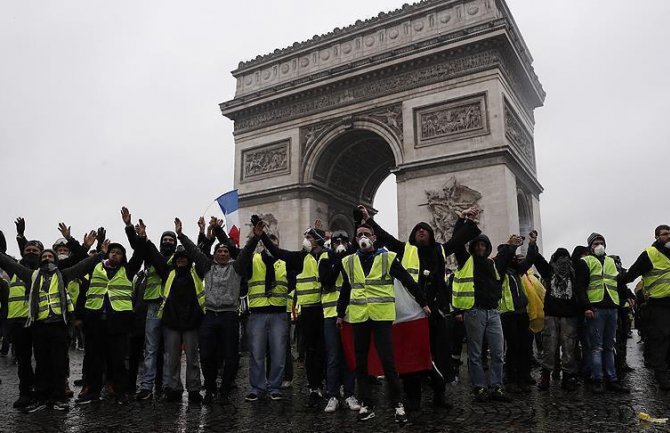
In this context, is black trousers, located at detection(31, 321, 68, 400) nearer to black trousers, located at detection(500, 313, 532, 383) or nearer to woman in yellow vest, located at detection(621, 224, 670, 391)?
black trousers, located at detection(500, 313, 532, 383)

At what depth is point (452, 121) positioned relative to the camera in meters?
19.5

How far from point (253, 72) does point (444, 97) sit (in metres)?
9.96

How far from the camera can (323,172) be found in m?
23.6

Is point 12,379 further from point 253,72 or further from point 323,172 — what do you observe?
point 253,72

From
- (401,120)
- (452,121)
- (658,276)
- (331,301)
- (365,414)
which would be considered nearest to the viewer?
(365,414)

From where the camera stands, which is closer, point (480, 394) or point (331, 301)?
point (480, 394)

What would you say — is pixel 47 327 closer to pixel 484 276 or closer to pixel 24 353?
pixel 24 353

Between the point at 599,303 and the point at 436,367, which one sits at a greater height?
the point at 599,303

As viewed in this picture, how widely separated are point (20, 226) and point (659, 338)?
8012mm

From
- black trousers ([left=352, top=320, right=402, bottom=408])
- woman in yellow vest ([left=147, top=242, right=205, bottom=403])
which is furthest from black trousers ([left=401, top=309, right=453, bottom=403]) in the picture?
woman in yellow vest ([left=147, top=242, right=205, bottom=403])

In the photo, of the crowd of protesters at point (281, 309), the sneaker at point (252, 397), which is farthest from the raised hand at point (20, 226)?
the sneaker at point (252, 397)

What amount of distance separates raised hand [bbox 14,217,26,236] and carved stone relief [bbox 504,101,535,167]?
52.8ft

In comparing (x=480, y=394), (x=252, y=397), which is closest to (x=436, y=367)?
(x=480, y=394)

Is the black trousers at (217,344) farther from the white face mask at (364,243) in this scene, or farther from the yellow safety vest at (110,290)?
the white face mask at (364,243)
